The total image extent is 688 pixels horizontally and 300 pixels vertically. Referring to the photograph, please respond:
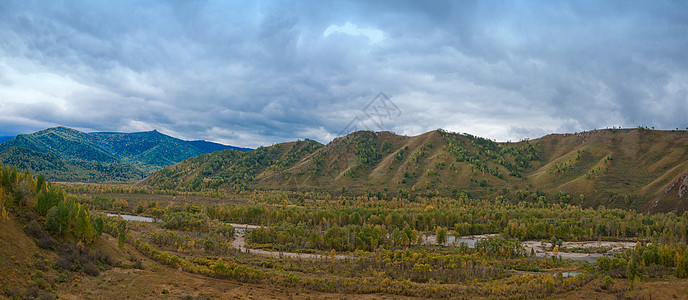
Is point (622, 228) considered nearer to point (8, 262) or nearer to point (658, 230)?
point (658, 230)

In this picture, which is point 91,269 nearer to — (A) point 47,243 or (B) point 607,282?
(A) point 47,243

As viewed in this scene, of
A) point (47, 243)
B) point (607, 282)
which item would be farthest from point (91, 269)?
point (607, 282)

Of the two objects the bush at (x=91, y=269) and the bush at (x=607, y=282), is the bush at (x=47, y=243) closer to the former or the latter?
the bush at (x=91, y=269)

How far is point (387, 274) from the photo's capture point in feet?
210

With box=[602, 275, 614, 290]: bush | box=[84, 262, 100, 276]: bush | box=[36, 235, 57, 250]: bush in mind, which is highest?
box=[36, 235, 57, 250]: bush

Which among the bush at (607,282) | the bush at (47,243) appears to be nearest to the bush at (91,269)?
the bush at (47,243)

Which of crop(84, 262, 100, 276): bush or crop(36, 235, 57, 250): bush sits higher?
crop(36, 235, 57, 250): bush

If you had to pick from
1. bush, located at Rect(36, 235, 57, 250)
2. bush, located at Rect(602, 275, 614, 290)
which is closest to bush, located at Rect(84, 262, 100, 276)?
bush, located at Rect(36, 235, 57, 250)

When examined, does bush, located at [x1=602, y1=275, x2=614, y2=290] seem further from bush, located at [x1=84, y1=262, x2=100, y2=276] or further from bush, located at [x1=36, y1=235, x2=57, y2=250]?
bush, located at [x1=36, y1=235, x2=57, y2=250]

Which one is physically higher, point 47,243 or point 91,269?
point 47,243

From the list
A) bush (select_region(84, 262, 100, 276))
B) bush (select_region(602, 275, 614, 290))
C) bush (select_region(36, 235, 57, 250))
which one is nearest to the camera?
bush (select_region(36, 235, 57, 250))

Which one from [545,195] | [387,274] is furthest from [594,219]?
[387,274]

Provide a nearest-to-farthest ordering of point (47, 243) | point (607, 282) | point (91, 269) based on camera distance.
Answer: point (47, 243) → point (91, 269) → point (607, 282)

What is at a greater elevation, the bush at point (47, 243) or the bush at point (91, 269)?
the bush at point (47, 243)
